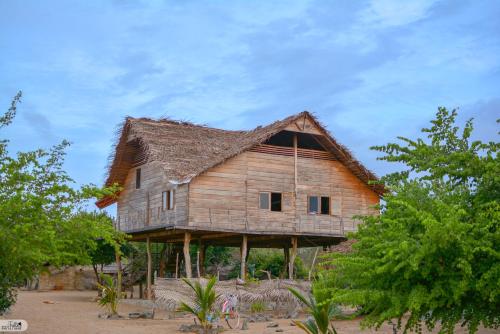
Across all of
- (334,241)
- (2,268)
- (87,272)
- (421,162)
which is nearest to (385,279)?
(421,162)

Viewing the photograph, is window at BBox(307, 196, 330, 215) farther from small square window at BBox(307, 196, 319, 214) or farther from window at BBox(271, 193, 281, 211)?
window at BBox(271, 193, 281, 211)

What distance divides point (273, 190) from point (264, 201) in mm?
559

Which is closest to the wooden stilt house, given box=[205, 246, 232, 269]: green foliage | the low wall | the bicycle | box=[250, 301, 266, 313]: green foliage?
the low wall

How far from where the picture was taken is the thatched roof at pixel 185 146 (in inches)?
1014

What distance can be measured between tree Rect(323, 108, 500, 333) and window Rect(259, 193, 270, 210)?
14946mm

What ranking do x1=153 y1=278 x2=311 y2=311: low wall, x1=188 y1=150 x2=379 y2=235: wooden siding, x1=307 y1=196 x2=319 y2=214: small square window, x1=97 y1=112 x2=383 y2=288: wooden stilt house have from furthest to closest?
x1=307 y1=196 x2=319 y2=214: small square window → x1=97 y1=112 x2=383 y2=288: wooden stilt house → x1=188 y1=150 x2=379 y2=235: wooden siding → x1=153 y1=278 x2=311 y2=311: low wall

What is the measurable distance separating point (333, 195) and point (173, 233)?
6627mm

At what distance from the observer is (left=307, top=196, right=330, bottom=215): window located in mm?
27641

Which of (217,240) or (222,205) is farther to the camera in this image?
(217,240)

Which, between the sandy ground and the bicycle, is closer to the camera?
the sandy ground

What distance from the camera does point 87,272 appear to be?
42.0m

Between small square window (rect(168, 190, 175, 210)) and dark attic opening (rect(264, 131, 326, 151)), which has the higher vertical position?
dark attic opening (rect(264, 131, 326, 151))

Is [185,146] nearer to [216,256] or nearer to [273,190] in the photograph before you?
[273,190]

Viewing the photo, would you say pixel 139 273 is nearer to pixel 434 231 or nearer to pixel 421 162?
pixel 421 162
